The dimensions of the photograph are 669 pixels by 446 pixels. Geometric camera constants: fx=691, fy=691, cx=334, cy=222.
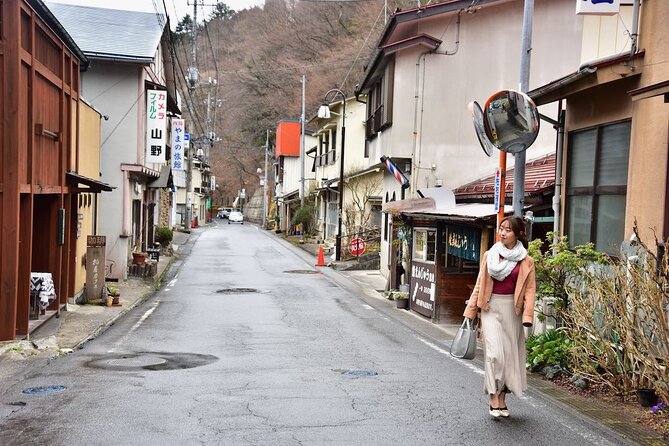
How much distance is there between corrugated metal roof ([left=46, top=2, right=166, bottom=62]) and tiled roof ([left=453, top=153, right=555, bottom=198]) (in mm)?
10571

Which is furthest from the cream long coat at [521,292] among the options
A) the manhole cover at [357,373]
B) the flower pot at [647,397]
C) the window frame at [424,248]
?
the window frame at [424,248]

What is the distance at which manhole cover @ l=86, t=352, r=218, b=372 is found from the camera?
9.49 meters

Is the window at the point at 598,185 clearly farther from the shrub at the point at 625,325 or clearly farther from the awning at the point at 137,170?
the awning at the point at 137,170

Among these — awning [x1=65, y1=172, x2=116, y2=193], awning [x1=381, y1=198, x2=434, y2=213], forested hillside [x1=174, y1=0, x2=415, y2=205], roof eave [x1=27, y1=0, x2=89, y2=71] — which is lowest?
awning [x1=381, y1=198, x2=434, y2=213]

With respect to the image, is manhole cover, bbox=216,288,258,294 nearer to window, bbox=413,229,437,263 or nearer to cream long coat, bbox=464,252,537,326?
window, bbox=413,229,437,263

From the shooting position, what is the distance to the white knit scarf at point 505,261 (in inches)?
263

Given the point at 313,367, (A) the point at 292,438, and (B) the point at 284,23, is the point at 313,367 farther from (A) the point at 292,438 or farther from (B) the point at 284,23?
(B) the point at 284,23

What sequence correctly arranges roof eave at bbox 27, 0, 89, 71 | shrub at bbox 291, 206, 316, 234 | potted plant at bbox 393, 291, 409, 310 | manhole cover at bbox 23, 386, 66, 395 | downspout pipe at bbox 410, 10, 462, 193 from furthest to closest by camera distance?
A: shrub at bbox 291, 206, 316, 234, downspout pipe at bbox 410, 10, 462, 193, potted plant at bbox 393, 291, 409, 310, roof eave at bbox 27, 0, 89, 71, manhole cover at bbox 23, 386, 66, 395

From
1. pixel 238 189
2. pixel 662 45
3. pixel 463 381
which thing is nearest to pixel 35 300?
pixel 463 381

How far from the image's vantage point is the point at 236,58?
71.1 meters

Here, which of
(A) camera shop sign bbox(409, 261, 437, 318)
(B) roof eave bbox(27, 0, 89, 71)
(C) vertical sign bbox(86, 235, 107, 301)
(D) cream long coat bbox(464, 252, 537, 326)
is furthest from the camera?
(C) vertical sign bbox(86, 235, 107, 301)

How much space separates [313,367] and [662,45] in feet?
19.8

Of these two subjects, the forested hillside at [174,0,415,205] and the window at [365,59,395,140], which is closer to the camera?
the window at [365,59,395,140]

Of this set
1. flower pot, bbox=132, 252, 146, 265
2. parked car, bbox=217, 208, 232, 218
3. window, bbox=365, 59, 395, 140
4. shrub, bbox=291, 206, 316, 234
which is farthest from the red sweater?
parked car, bbox=217, 208, 232, 218
